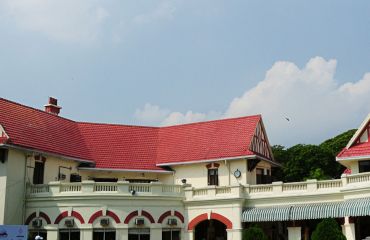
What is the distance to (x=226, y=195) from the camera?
1286 inches

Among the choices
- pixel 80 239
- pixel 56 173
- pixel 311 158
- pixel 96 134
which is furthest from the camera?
pixel 311 158

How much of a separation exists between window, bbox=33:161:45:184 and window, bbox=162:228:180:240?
835 centimetres

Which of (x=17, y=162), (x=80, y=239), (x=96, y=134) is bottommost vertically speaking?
(x=80, y=239)

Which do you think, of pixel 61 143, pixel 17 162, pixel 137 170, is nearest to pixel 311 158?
pixel 137 170

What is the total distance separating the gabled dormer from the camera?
30.9 m

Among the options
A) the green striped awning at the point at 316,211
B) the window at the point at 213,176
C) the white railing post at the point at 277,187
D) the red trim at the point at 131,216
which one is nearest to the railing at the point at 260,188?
the white railing post at the point at 277,187

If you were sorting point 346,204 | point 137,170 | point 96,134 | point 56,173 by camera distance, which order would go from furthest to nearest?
1. point 96,134
2. point 137,170
3. point 56,173
4. point 346,204

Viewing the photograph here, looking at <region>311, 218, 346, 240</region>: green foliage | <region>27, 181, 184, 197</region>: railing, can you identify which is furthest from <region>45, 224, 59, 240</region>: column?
<region>311, 218, 346, 240</region>: green foliage

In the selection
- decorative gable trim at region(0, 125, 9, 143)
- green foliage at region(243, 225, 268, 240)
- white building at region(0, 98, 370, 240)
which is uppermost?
decorative gable trim at region(0, 125, 9, 143)

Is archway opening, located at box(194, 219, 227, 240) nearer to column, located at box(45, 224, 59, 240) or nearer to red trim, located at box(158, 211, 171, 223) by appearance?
red trim, located at box(158, 211, 171, 223)

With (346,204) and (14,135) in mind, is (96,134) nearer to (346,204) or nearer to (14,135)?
(14,135)

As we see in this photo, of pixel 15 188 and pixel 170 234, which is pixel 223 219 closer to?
pixel 170 234

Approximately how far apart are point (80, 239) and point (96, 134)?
1060 cm

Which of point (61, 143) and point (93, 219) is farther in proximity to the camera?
point (61, 143)
